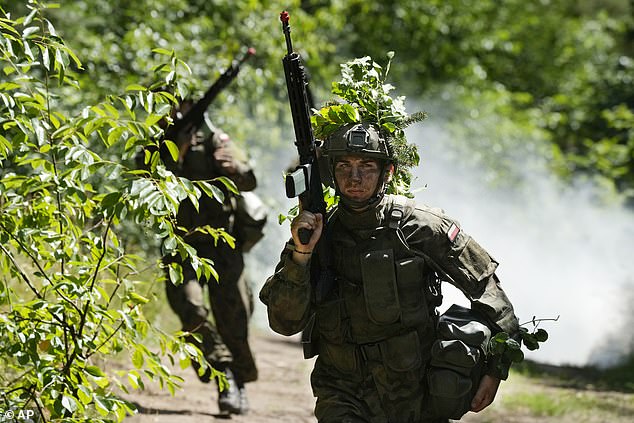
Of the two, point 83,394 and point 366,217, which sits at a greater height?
point 366,217

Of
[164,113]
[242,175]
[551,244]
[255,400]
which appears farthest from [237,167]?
[551,244]

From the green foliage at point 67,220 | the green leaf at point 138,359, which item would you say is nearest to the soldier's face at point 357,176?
the green foliage at point 67,220

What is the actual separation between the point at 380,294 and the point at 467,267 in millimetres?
360

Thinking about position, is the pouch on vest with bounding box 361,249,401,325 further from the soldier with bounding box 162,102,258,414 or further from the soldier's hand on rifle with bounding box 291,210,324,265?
the soldier with bounding box 162,102,258,414

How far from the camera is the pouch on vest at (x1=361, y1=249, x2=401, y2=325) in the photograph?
4418 millimetres

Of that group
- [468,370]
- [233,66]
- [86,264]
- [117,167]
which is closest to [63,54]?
[117,167]

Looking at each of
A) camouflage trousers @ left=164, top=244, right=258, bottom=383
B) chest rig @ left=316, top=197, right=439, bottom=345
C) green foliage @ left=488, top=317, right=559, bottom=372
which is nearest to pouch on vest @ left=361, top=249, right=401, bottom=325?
chest rig @ left=316, top=197, right=439, bottom=345

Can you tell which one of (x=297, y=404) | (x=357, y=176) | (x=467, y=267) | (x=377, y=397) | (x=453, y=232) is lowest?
(x=297, y=404)

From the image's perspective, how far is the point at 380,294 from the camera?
174 inches

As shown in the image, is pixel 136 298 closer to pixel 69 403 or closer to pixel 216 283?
pixel 69 403

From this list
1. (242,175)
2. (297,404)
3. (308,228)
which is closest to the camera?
(308,228)

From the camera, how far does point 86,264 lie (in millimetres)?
4711

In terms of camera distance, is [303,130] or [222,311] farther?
[222,311]

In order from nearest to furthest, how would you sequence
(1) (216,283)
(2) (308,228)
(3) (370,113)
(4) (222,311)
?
(2) (308,228), (3) (370,113), (1) (216,283), (4) (222,311)
